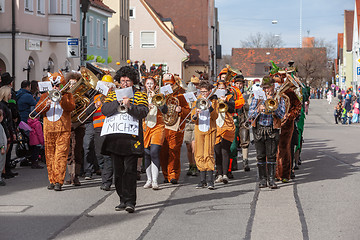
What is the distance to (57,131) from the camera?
37.3ft

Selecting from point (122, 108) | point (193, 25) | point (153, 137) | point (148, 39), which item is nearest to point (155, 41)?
point (148, 39)

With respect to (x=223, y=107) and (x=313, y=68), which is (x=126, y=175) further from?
(x=313, y=68)

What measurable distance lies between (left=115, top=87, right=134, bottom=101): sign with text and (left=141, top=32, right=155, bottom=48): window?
2088 inches

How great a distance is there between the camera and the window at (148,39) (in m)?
61.8

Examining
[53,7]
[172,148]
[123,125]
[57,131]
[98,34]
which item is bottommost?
[172,148]

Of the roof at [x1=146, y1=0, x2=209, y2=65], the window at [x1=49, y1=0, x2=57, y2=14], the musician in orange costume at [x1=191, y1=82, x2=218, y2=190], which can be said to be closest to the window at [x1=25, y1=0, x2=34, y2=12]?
the window at [x1=49, y1=0, x2=57, y2=14]

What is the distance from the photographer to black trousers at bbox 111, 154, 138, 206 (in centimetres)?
931

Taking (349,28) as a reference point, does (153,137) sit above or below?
below

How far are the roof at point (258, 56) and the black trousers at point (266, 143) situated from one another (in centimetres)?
9678

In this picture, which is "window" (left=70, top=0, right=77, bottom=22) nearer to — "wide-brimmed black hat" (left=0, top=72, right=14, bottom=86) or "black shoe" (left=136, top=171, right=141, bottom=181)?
"wide-brimmed black hat" (left=0, top=72, right=14, bottom=86)

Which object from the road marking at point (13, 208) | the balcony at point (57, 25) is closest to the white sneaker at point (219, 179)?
the road marking at point (13, 208)

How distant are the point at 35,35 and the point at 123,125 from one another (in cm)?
2187

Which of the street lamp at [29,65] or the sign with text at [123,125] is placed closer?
the sign with text at [123,125]

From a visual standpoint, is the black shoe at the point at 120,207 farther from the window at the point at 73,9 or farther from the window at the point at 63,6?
the window at the point at 73,9
